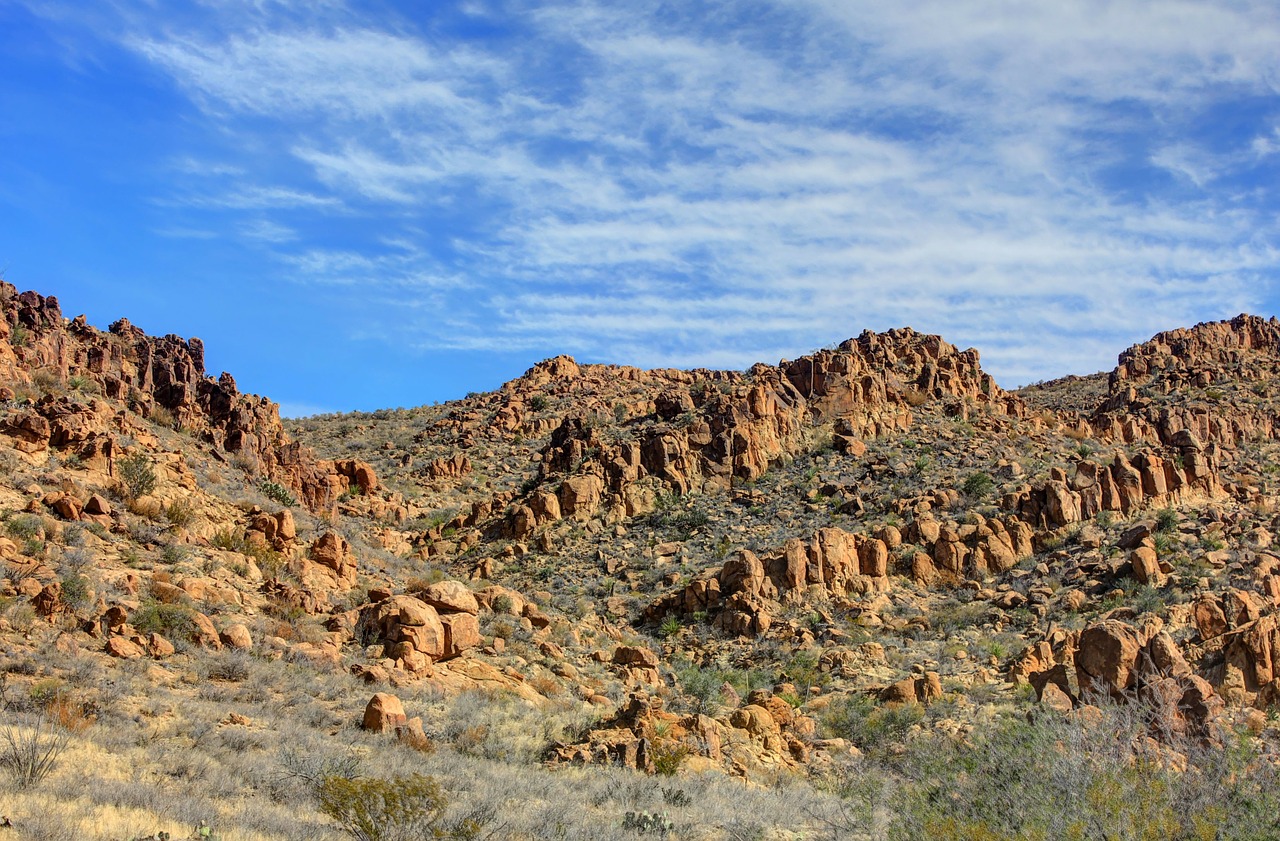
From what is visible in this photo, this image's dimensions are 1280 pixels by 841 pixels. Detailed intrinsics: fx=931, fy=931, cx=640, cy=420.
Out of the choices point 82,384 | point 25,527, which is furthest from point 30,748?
point 82,384

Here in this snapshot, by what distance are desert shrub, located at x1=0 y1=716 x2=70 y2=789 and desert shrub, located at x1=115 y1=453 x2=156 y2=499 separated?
10.3 m

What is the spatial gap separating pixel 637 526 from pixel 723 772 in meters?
21.9

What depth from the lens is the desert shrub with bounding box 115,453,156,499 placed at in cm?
2034

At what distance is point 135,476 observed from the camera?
20578 millimetres

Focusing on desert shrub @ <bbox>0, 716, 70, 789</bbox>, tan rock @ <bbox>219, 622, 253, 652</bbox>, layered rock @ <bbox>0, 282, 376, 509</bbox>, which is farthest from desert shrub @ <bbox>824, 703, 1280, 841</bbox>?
layered rock @ <bbox>0, 282, 376, 509</bbox>

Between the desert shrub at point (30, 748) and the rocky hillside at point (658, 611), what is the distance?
0.07 meters

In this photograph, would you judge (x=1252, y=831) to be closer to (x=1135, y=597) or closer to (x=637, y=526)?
(x=1135, y=597)

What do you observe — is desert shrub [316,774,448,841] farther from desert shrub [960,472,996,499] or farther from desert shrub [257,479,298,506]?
desert shrub [960,472,996,499]

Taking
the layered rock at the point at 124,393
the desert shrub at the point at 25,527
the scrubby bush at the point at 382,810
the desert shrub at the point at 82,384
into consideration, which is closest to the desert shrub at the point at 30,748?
the scrubby bush at the point at 382,810

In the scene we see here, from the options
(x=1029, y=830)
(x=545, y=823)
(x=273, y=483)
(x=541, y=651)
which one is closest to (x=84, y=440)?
(x=273, y=483)

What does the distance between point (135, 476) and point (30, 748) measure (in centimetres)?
1243

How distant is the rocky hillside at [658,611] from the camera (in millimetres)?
10953

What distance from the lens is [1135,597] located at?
24.0 metres

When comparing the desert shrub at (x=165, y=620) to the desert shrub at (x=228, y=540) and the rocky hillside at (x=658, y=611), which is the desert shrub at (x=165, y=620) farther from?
the desert shrub at (x=228, y=540)
